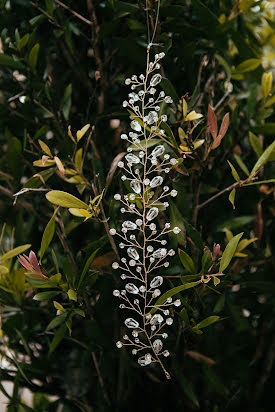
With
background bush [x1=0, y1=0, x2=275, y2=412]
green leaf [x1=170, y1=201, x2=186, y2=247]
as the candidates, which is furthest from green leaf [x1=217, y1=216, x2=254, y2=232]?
green leaf [x1=170, y1=201, x2=186, y2=247]

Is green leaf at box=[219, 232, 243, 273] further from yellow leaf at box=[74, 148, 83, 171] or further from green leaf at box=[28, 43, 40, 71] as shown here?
green leaf at box=[28, 43, 40, 71]

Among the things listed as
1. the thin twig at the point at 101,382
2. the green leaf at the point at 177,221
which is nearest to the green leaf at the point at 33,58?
the green leaf at the point at 177,221

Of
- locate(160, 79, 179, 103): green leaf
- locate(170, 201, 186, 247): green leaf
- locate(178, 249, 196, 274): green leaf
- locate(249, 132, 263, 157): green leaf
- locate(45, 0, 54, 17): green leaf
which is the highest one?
locate(45, 0, 54, 17): green leaf

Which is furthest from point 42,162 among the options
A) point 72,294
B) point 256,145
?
point 256,145

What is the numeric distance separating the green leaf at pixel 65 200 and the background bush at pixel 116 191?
0.31 feet

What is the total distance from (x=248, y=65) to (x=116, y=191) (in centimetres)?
25

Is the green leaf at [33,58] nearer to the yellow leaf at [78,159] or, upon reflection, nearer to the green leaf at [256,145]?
the yellow leaf at [78,159]

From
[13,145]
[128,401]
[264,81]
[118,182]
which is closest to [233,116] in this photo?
[264,81]

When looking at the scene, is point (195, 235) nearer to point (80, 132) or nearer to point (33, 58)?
point (80, 132)

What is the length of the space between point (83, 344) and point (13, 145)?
305 millimetres

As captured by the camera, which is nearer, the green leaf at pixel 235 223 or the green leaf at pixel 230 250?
the green leaf at pixel 230 250

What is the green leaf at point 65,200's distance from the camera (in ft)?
1.45

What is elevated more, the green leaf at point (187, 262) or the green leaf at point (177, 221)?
the green leaf at point (177, 221)

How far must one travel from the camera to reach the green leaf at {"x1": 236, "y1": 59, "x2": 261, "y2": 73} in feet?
1.94
